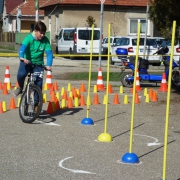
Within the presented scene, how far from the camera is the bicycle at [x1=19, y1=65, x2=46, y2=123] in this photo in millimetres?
11000

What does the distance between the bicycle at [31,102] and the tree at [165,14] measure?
22.0 feet

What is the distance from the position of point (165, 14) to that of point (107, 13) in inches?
1186

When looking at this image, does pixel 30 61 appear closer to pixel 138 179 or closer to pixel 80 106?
pixel 80 106

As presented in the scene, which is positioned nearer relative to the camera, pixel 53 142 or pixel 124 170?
pixel 124 170

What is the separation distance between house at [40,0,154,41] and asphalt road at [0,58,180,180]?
33507 mm

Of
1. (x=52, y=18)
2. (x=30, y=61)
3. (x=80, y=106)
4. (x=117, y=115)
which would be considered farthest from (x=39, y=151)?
(x=52, y=18)

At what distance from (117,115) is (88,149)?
3691 millimetres

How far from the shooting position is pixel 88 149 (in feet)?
29.4

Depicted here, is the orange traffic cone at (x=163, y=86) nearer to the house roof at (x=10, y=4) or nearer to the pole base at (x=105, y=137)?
the pole base at (x=105, y=137)

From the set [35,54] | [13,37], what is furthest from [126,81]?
[13,37]

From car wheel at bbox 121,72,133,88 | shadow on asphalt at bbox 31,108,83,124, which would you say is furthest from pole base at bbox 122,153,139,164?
car wheel at bbox 121,72,133,88

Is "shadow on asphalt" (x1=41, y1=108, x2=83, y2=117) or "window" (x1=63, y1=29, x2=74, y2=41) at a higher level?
"window" (x1=63, y1=29, x2=74, y2=41)

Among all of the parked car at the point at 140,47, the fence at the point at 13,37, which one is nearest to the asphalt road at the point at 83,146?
the parked car at the point at 140,47

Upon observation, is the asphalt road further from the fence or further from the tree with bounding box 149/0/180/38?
the fence
